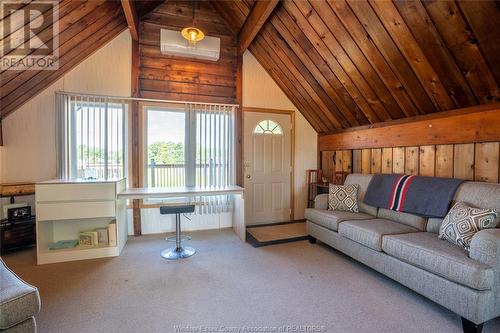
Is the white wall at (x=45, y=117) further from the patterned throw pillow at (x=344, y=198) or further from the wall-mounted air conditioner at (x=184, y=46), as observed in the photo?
the patterned throw pillow at (x=344, y=198)

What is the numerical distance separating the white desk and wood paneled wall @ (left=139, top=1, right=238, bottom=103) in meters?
1.53

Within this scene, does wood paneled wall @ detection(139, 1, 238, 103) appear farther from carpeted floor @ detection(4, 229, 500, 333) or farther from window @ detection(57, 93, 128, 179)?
carpeted floor @ detection(4, 229, 500, 333)

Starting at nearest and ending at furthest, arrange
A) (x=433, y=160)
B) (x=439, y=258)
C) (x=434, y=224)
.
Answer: (x=439, y=258) < (x=434, y=224) < (x=433, y=160)

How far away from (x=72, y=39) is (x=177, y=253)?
114 inches

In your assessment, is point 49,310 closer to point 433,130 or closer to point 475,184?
point 475,184

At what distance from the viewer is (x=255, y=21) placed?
322cm

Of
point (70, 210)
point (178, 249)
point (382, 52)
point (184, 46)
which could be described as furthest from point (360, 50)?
point (70, 210)

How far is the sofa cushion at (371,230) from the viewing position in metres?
2.36

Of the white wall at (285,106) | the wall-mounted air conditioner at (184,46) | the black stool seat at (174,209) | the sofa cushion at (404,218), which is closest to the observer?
the sofa cushion at (404,218)

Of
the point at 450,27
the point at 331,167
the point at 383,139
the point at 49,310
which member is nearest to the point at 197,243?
the point at 49,310

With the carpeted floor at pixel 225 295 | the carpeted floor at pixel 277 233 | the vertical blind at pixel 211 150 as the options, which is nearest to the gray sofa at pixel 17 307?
the carpeted floor at pixel 225 295

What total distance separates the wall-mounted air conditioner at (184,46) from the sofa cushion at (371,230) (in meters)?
3.04

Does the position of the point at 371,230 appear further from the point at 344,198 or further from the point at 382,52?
the point at 382,52

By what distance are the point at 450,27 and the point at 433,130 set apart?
1220 mm
